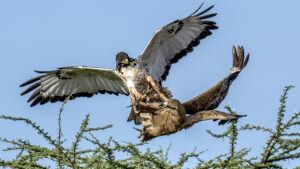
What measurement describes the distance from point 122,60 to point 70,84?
6.47 feet

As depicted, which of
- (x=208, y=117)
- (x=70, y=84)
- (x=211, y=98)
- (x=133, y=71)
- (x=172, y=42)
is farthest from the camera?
(x=70, y=84)

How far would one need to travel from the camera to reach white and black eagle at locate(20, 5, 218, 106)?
698cm

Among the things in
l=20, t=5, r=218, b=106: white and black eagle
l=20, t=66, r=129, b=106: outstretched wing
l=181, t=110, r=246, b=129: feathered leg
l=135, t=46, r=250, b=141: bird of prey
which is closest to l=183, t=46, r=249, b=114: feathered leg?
l=135, t=46, r=250, b=141: bird of prey

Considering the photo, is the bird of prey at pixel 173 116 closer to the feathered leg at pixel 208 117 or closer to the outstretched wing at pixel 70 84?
the feathered leg at pixel 208 117

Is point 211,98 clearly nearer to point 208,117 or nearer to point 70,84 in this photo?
point 208,117

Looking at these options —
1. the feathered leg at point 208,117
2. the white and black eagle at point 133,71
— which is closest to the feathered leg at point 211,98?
the feathered leg at point 208,117

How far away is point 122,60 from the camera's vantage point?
6969mm

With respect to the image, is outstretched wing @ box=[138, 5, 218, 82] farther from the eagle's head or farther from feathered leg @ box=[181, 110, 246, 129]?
feathered leg @ box=[181, 110, 246, 129]

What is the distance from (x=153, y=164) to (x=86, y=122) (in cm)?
89

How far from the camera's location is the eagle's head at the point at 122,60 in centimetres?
694

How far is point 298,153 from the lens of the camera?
5.02 m

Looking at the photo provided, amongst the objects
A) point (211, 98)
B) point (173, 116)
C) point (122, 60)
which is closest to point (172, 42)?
point (122, 60)

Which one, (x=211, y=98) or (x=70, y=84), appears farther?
(x=70, y=84)

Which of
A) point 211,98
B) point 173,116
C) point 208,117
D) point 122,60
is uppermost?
point 122,60
